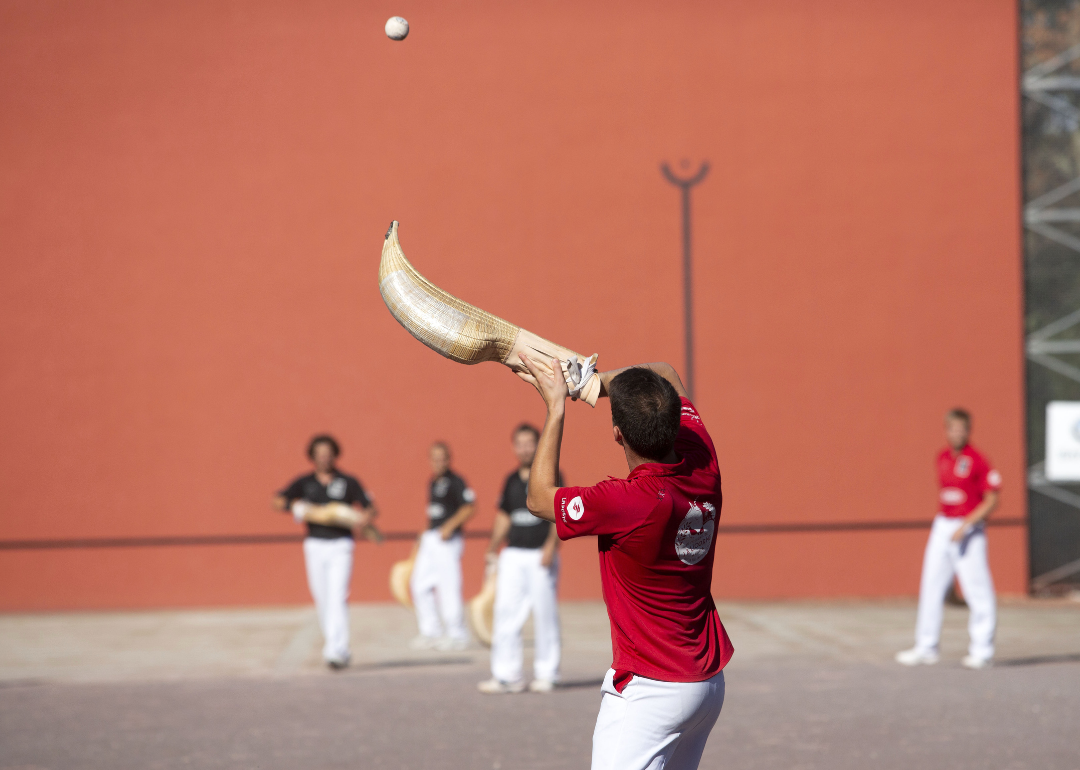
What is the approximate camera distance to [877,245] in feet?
40.1

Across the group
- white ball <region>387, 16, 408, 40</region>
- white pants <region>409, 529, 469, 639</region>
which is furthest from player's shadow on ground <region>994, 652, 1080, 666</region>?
white ball <region>387, 16, 408, 40</region>

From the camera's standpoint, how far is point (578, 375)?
3.20m

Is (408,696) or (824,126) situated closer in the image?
(408,696)

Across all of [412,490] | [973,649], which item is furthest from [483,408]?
[973,649]

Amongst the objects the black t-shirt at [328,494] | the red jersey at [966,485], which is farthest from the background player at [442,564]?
the red jersey at [966,485]

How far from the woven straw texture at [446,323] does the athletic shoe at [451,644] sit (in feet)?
20.2

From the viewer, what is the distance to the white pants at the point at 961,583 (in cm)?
796

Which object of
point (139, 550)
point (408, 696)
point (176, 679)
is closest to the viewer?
point (408, 696)

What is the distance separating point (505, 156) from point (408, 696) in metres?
6.57

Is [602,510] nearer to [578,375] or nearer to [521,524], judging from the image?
[578,375]

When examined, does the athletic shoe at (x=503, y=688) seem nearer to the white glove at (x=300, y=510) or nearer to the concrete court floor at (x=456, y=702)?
the concrete court floor at (x=456, y=702)

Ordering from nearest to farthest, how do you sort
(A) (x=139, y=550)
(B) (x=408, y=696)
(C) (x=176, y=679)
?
(B) (x=408, y=696) < (C) (x=176, y=679) < (A) (x=139, y=550)

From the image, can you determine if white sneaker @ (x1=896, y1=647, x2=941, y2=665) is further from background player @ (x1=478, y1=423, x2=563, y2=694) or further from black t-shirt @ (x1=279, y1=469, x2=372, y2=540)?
black t-shirt @ (x1=279, y1=469, x2=372, y2=540)

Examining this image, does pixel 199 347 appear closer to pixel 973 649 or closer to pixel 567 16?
pixel 567 16
